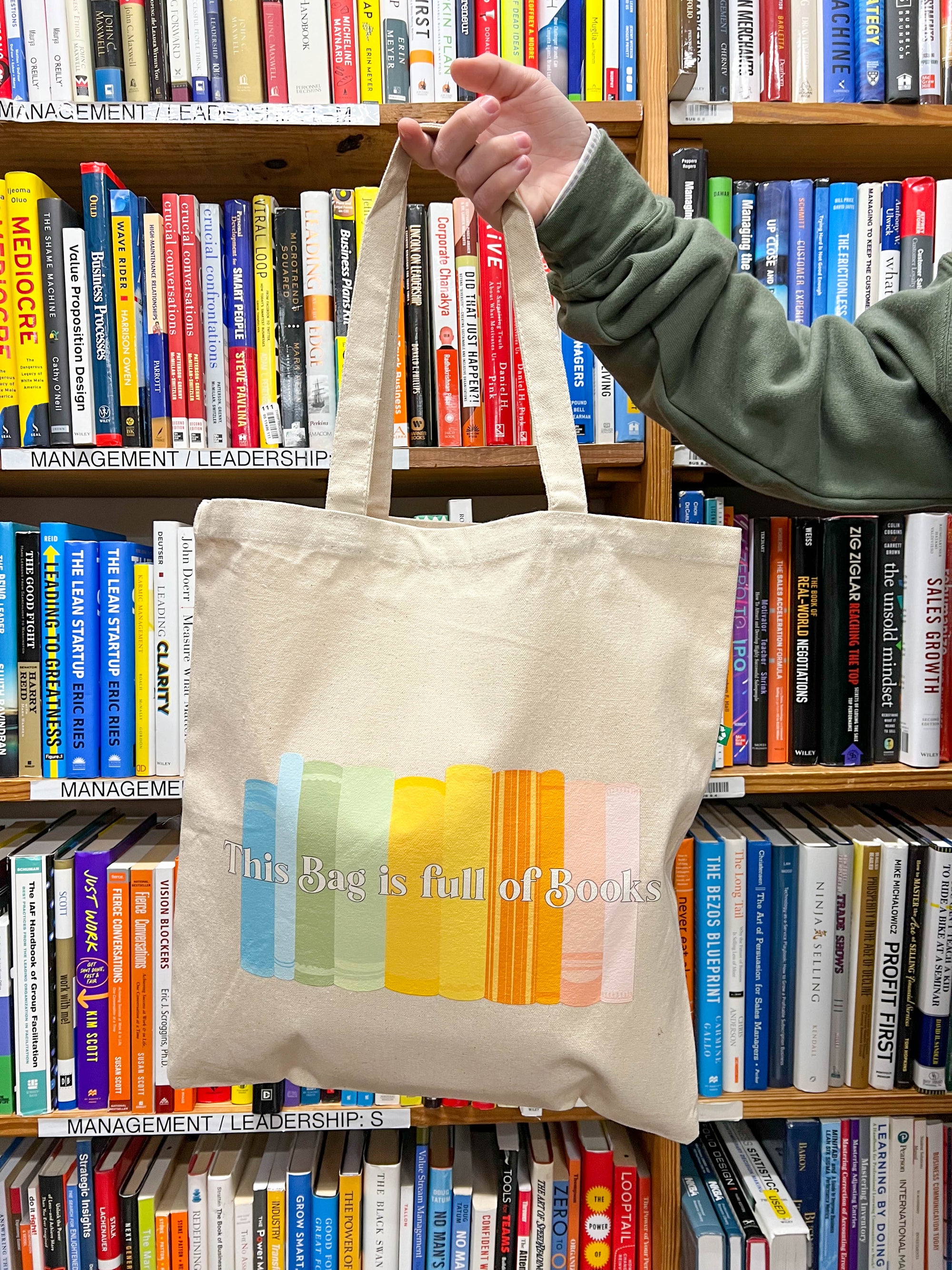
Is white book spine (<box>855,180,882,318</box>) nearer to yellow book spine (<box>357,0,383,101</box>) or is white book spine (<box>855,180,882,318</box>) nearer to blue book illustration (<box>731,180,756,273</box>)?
blue book illustration (<box>731,180,756,273</box>)

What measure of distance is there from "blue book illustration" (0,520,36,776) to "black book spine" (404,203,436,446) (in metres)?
0.53

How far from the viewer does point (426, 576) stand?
554 millimetres

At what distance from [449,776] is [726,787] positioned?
0.60 m

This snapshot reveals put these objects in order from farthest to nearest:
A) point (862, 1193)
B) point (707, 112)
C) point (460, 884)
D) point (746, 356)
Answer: point (862, 1193)
point (707, 112)
point (746, 356)
point (460, 884)

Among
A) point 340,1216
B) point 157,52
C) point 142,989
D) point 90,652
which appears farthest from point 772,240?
point 340,1216

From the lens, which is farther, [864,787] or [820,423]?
[864,787]

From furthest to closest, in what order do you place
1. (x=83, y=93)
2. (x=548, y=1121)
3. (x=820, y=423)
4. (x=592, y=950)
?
1. (x=548, y=1121)
2. (x=83, y=93)
3. (x=820, y=423)
4. (x=592, y=950)

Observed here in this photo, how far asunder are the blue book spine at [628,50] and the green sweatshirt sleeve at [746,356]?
51 cm

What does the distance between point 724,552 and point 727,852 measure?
0.62 metres

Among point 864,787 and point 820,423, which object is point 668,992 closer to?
point 820,423

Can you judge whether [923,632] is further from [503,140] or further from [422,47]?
[422,47]

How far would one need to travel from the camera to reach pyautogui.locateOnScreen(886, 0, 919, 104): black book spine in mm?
1002

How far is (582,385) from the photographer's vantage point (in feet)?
3.40

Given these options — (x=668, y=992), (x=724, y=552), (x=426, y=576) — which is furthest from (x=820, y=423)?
(x=668, y=992)
